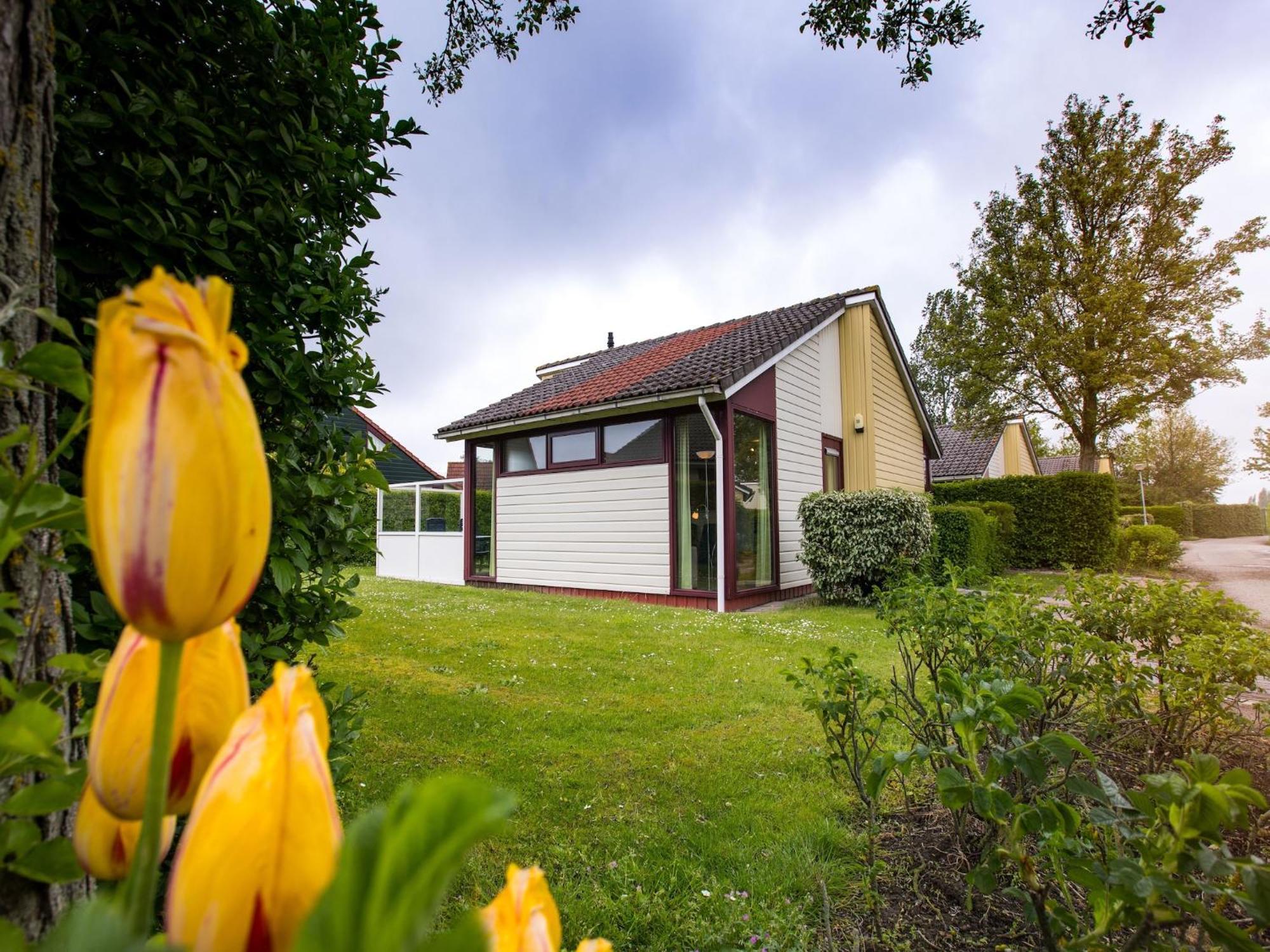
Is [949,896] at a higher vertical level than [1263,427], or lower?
lower

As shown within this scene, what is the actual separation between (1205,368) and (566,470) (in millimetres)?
18904

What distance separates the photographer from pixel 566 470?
10.2 meters

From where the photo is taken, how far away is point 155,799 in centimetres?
28

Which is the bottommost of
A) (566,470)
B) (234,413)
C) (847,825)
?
(847,825)

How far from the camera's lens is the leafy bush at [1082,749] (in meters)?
0.89

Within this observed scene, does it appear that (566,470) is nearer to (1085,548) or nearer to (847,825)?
(847,825)

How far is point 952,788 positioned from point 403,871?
1260 mm

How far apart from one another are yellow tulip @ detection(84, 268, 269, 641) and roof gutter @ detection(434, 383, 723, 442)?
800 centimetres

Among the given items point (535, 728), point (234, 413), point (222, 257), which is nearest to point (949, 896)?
point (535, 728)

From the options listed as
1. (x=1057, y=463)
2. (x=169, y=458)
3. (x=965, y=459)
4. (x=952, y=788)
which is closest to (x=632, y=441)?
(x=952, y=788)

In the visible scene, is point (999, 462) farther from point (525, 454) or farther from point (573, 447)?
point (525, 454)

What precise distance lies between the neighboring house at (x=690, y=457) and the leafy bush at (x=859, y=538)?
67cm

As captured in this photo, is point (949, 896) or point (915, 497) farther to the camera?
point (915, 497)

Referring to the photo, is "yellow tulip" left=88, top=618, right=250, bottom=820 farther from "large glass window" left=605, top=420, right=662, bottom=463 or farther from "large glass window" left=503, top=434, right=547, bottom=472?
"large glass window" left=503, top=434, right=547, bottom=472
